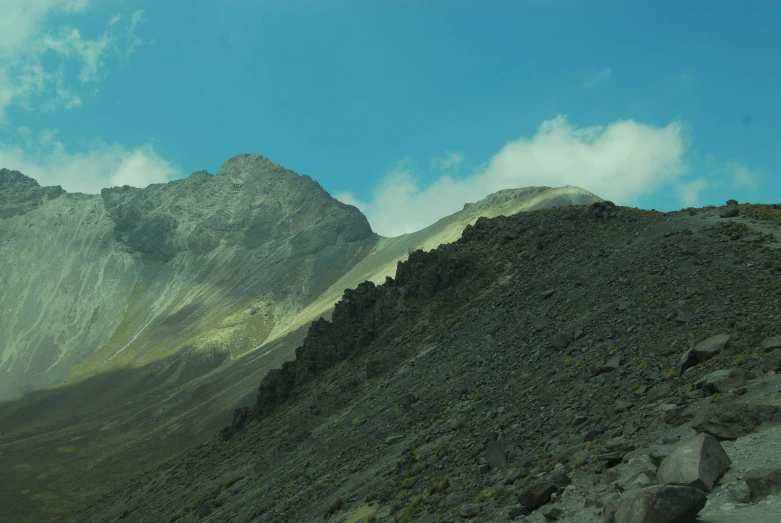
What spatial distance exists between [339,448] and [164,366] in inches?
5697

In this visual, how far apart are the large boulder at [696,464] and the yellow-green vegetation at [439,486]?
839cm

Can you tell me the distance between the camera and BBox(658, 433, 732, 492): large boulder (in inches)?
474

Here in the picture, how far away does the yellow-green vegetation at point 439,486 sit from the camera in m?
19.8

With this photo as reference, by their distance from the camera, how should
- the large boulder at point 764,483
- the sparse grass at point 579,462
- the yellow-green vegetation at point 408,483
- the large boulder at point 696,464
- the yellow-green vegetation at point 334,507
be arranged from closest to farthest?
the large boulder at point 764,483
the large boulder at point 696,464
the sparse grass at point 579,462
the yellow-green vegetation at point 408,483
the yellow-green vegetation at point 334,507

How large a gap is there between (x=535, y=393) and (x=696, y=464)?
11.9m

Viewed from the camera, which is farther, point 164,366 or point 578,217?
point 164,366

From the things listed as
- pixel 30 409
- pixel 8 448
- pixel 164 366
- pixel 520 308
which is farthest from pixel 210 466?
pixel 30 409

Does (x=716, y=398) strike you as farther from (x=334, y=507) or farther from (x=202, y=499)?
(x=202, y=499)

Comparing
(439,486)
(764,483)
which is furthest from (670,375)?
(439,486)

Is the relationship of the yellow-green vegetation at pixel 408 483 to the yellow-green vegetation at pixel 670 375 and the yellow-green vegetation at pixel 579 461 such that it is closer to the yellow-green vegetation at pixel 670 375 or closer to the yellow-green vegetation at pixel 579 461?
the yellow-green vegetation at pixel 579 461

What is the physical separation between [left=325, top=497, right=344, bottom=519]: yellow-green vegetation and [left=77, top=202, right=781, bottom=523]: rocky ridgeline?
52 mm

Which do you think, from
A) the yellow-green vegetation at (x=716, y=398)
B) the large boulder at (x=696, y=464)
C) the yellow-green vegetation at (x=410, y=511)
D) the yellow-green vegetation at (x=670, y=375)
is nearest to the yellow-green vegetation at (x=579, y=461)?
the large boulder at (x=696, y=464)

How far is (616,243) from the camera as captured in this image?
127 ft

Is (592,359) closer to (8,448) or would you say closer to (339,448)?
(339,448)
